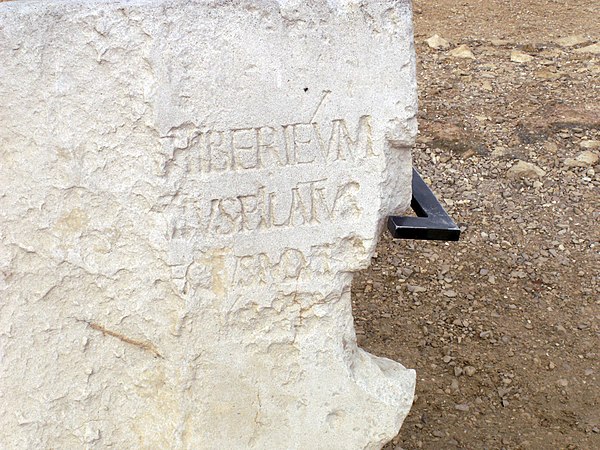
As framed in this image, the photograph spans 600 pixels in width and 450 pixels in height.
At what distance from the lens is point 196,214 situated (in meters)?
2.24

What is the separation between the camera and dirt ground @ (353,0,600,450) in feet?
11.1

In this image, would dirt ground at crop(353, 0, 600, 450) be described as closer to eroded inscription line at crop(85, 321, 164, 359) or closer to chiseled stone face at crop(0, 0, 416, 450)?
chiseled stone face at crop(0, 0, 416, 450)

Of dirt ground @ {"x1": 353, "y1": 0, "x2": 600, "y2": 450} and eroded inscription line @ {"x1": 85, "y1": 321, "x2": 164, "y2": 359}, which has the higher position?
eroded inscription line @ {"x1": 85, "y1": 321, "x2": 164, "y2": 359}

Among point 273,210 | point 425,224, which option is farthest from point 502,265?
point 273,210

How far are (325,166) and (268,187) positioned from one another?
0.16 meters

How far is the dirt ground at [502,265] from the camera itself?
3381 mm

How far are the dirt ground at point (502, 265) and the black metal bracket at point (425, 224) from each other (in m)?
1.07

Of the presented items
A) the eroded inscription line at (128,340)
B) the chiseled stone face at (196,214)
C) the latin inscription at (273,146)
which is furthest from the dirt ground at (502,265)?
the latin inscription at (273,146)

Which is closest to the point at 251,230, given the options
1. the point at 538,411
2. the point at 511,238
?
the point at 538,411

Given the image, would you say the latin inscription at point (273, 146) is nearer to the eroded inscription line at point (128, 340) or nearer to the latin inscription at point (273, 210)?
the latin inscription at point (273, 210)

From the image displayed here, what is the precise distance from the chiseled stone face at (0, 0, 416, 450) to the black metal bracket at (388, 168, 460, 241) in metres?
0.05

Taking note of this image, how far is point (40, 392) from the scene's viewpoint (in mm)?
2369

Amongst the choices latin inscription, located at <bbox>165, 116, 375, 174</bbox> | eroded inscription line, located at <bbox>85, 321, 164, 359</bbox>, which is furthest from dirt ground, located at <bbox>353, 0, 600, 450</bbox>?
latin inscription, located at <bbox>165, 116, 375, 174</bbox>

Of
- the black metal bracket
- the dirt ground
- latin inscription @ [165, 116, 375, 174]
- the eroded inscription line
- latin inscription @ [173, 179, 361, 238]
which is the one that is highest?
latin inscription @ [165, 116, 375, 174]
